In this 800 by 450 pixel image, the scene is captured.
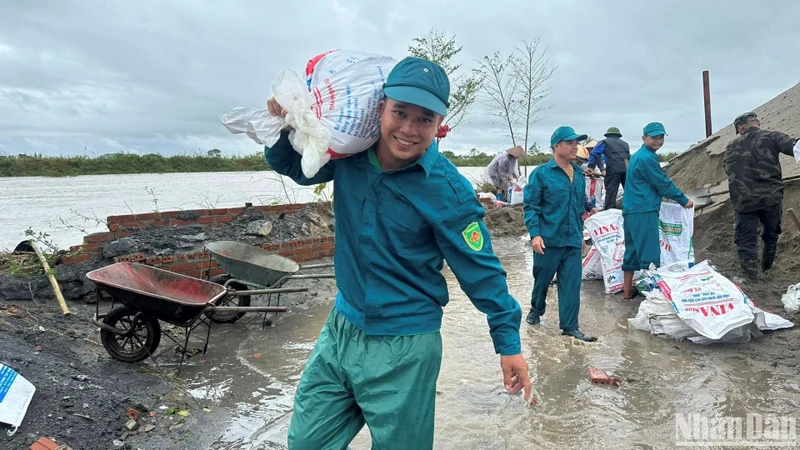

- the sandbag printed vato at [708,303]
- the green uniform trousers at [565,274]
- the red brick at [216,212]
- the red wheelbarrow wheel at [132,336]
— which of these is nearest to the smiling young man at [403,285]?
the red wheelbarrow wheel at [132,336]

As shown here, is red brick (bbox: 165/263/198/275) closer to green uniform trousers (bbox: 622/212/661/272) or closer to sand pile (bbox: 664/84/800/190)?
green uniform trousers (bbox: 622/212/661/272)

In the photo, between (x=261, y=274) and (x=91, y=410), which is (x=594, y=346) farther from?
(x=91, y=410)

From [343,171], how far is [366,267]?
0.39 meters

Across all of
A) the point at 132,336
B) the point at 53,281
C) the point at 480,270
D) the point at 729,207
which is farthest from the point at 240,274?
the point at 729,207

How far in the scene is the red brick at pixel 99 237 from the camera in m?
5.76

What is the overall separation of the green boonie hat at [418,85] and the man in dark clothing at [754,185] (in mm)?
5335

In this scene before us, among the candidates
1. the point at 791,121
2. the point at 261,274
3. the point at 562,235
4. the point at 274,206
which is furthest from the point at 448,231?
the point at 791,121

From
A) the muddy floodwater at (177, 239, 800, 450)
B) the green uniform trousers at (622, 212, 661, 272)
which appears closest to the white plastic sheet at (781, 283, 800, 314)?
the muddy floodwater at (177, 239, 800, 450)

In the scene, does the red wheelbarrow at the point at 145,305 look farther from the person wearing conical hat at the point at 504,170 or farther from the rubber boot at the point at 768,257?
the person wearing conical hat at the point at 504,170

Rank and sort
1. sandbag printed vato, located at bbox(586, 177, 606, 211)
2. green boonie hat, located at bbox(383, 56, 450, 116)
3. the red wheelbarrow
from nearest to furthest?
green boonie hat, located at bbox(383, 56, 450, 116) < the red wheelbarrow < sandbag printed vato, located at bbox(586, 177, 606, 211)

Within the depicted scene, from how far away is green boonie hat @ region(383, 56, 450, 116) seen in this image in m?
1.71

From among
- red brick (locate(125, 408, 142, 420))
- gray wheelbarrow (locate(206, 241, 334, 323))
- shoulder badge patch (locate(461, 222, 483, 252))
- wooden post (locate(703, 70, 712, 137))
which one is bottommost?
red brick (locate(125, 408, 142, 420))

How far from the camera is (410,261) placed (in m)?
1.82

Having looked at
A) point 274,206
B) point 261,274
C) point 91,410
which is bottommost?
point 91,410
